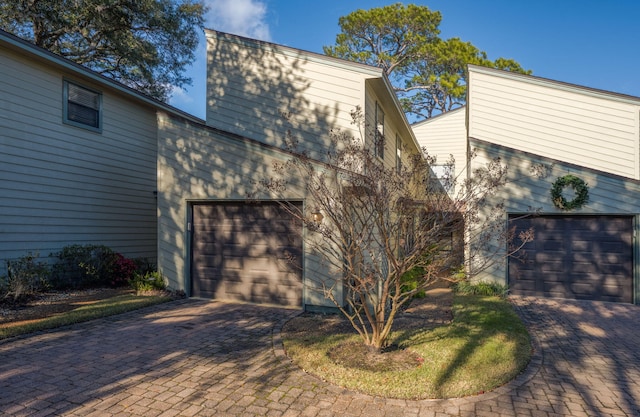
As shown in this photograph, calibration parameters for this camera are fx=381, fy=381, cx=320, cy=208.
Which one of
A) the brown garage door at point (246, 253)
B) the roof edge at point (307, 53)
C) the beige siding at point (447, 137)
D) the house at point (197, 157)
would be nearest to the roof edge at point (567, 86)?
the house at point (197, 157)

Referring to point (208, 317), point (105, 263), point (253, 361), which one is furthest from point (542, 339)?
point (105, 263)

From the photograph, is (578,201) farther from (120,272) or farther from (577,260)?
(120,272)

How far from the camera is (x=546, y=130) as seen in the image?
11703mm

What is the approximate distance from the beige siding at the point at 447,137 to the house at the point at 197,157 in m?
7.93

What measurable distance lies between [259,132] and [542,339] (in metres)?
7.87

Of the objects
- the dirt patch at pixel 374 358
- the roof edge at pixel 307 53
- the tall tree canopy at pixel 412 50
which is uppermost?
the tall tree canopy at pixel 412 50

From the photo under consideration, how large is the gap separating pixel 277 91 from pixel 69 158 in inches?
223

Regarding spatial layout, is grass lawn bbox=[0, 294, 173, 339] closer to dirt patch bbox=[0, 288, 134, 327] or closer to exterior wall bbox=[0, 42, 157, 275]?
dirt patch bbox=[0, 288, 134, 327]

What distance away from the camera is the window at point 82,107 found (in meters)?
9.91

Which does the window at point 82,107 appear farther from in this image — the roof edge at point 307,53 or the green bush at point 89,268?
the roof edge at point 307,53

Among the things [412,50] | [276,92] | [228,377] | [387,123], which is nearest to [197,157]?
[276,92]

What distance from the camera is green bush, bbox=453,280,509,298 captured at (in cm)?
933

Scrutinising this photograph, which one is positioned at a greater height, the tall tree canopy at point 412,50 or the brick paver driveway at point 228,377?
the tall tree canopy at point 412,50

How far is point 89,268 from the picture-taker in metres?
9.68
